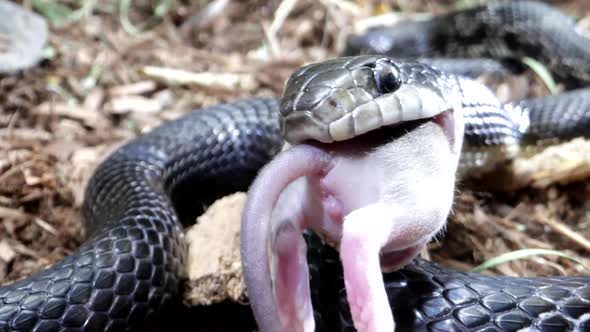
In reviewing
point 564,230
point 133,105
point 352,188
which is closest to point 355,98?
point 352,188

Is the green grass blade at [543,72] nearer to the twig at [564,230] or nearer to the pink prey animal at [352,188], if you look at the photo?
the twig at [564,230]

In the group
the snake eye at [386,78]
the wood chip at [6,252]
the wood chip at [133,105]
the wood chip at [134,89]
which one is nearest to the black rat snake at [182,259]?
the snake eye at [386,78]

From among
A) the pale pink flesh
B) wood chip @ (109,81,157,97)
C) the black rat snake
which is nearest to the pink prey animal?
the pale pink flesh

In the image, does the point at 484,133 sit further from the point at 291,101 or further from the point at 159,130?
the point at 159,130

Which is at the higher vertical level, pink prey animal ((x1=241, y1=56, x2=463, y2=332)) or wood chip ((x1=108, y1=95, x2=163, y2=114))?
pink prey animal ((x1=241, y1=56, x2=463, y2=332))

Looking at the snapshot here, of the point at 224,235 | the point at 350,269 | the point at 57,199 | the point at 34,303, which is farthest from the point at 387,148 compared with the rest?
the point at 57,199

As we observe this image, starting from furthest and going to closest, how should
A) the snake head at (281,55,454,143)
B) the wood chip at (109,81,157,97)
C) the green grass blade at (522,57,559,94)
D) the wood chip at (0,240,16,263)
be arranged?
1. the green grass blade at (522,57,559,94)
2. the wood chip at (109,81,157,97)
3. the wood chip at (0,240,16,263)
4. the snake head at (281,55,454,143)

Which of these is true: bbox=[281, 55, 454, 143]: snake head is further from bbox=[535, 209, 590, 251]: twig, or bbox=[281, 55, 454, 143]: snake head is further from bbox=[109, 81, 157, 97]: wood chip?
bbox=[109, 81, 157, 97]: wood chip

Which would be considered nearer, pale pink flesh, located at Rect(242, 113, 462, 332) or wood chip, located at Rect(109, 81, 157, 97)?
pale pink flesh, located at Rect(242, 113, 462, 332)

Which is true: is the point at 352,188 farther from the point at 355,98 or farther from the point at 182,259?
the point at 182,259
